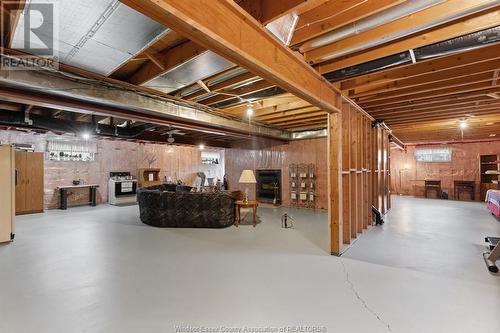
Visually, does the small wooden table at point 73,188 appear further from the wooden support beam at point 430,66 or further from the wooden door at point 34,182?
the wooden support beam at point 430,66

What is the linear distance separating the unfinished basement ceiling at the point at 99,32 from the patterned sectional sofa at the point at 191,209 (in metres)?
3.17

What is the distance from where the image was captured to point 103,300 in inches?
90.7

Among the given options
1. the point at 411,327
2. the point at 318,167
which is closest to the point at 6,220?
the point at 411,327

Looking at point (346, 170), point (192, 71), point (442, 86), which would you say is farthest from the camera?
point (346, 170)

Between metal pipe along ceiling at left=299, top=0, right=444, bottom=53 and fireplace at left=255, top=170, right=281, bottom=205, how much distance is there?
243 inches

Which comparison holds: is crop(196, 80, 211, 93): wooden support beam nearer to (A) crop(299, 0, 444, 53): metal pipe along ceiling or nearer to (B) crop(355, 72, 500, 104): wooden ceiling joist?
(A) crop(299, 0, 444, 53): metal pipe along ceiling

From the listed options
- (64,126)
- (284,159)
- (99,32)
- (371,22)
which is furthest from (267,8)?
(284,159)

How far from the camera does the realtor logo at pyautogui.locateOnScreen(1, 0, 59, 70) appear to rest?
163cm

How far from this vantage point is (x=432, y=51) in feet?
7.93

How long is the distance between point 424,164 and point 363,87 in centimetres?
973

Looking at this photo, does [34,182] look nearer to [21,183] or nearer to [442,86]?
[21,183]

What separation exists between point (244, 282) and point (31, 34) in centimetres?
308

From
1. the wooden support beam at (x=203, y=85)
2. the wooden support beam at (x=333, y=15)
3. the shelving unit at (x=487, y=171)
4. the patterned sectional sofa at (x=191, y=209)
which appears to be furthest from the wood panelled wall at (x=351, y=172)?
the shelving unit at (x=487, y=171)

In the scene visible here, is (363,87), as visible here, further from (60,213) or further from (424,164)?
(424,164)
